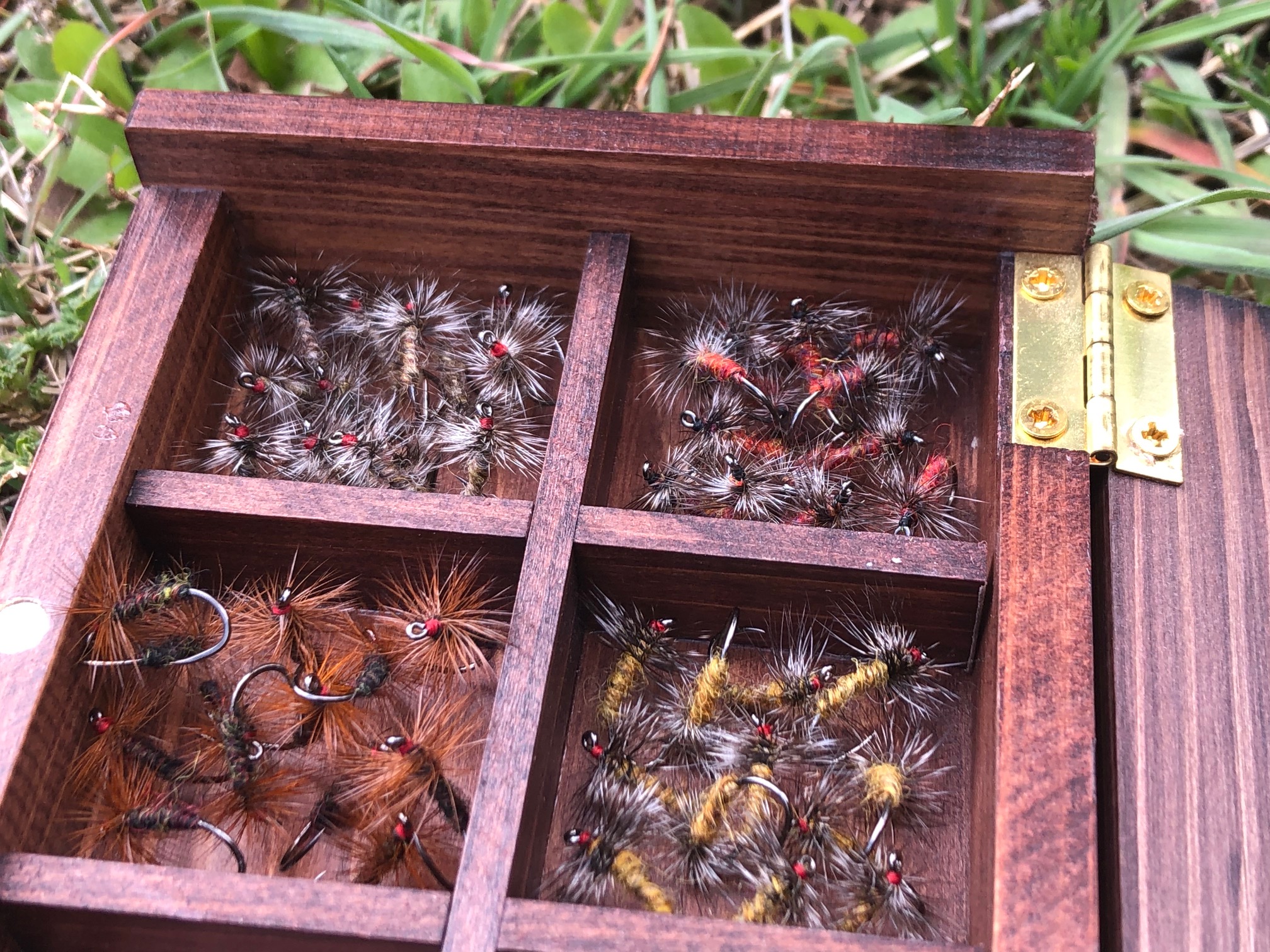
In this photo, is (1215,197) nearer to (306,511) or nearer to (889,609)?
(889,609)

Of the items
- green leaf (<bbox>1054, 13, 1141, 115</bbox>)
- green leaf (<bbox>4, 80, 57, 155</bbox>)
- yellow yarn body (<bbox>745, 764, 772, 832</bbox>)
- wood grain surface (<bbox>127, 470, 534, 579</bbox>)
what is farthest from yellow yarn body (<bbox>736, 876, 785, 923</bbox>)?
green leaf (<bbox>4, 80, 57, 155</bbox>)

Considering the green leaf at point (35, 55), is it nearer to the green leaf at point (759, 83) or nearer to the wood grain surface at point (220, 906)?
the green leaf at point (759, 83)

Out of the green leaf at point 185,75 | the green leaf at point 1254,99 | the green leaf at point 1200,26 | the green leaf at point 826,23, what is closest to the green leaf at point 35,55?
the green leaf at point 185,75

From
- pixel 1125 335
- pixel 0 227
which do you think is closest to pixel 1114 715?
pixel 1125 335

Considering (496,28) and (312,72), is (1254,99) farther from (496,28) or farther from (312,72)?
(312,72)

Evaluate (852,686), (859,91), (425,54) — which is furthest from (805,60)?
(852,686)

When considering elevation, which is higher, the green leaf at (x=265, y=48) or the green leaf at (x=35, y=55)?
the green leaf at (x=265, y=48)

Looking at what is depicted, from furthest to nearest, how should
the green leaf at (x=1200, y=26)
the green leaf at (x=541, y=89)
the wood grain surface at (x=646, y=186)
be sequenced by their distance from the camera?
the green leaf at (x=541, y=89)
the green leaf at (x=1200, y=26)
the wood grain surface at (x=646, y=186)

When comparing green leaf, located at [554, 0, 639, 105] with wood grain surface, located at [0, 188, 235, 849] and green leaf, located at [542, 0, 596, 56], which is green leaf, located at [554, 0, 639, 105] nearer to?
green leaf, located at [542, 0, 596, 56]
